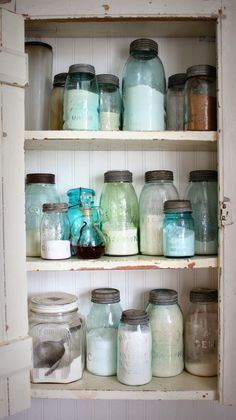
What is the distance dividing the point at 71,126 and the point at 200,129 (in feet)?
1.01

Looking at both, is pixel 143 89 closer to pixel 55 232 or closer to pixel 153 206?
pixel 153 206

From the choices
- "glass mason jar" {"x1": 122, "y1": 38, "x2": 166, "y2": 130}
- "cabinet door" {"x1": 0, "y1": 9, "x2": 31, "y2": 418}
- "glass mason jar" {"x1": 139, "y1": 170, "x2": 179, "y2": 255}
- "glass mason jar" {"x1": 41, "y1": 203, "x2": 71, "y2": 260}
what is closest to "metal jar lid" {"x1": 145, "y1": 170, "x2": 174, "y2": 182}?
"glass mason jar" {"x1": 139, "y1": 170, "x2": 179, "y2": 255}

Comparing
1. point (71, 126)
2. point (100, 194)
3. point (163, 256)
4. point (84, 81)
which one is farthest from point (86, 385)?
point (84, 81)

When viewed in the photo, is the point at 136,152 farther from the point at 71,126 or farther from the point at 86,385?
the point at 86,385

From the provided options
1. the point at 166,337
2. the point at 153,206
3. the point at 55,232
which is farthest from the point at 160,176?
the point at 166,337

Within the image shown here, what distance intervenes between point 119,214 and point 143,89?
312mm

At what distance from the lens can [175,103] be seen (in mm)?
1104

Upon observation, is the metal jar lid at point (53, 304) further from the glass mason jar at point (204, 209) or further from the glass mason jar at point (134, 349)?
the glass mason jar at point (204, 209)

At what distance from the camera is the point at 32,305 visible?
1.02 metres

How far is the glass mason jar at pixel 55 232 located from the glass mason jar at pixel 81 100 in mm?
197

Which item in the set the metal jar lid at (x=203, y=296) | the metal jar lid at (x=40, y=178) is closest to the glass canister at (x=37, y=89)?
the metal jar lid at (x=40, y=178)

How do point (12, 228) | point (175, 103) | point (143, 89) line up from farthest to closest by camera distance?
point (175, 103) → point (143, 89) → point (12, 228)

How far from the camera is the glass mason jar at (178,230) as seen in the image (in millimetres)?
963

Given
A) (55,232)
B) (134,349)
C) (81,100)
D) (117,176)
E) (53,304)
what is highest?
(81,100)
